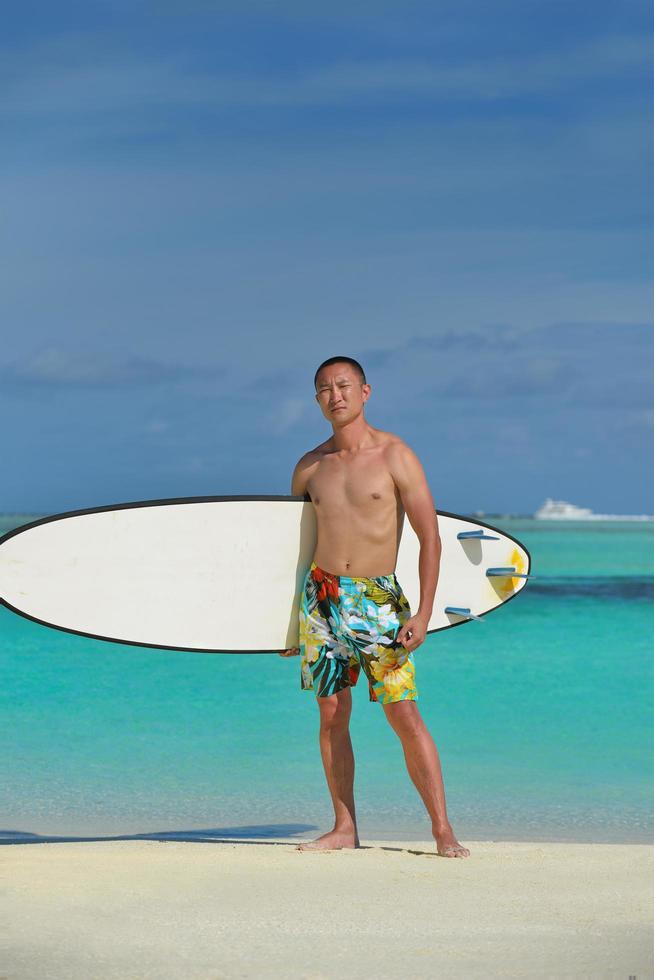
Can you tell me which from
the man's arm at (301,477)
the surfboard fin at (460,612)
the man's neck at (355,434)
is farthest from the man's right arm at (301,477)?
the surfboard fin at (460,612)

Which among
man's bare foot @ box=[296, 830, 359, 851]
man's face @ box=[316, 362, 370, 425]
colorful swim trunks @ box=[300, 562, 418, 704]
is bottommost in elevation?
man's bare foot @ box=[296, 830, 359, 851]

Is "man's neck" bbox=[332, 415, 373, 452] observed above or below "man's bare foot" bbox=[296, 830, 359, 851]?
above

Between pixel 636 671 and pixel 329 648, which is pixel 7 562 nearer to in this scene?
pixel 329 648

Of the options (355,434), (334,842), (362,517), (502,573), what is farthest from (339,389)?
(334,842)

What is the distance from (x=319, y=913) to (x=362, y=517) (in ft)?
4.33

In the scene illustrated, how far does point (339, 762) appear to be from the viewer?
4.16m

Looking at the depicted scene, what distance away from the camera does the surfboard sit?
14.8 ft

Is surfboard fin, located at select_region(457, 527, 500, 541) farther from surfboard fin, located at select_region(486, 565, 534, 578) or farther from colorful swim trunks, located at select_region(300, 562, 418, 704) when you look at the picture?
colorful swim trunks, located at select_region(300, 562, 418, 704)

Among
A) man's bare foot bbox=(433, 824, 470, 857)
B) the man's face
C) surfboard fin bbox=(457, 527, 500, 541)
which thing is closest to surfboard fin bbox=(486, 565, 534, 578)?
surfboard fin bbox=(457, 527, 500, 541)

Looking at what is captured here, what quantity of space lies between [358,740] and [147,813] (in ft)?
7.56

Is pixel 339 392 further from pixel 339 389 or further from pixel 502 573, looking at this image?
pixel 502 573

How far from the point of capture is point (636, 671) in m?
12.5

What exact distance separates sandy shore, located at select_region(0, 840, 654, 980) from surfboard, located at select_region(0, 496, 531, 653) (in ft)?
2.57

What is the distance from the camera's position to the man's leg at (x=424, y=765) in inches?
156
